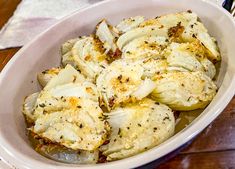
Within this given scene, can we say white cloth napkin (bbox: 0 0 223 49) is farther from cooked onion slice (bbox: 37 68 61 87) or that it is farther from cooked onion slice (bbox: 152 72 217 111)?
cooked onion slice (bbox: 152 72 217 111)

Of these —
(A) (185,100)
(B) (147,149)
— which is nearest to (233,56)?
(A) (185,100)

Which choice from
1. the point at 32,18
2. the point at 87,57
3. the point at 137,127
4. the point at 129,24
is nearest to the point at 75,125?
the point at 137,127

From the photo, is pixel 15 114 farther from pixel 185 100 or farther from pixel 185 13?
pixel 185 13

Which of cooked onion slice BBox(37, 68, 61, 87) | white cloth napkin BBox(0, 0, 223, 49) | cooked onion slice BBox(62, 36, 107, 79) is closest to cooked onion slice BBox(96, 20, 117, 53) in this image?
cooked onion slice BBox(62, 36, 107, 79)

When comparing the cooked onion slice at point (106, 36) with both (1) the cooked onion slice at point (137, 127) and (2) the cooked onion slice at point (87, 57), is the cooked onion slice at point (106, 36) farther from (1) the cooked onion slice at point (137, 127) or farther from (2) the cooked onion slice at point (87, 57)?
(1) the cooked onion slice at point (137, 127)

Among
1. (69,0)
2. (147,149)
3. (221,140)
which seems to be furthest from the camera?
(69,0)

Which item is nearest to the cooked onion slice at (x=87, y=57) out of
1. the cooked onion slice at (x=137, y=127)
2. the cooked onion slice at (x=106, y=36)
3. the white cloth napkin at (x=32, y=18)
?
the cooked onion slice at (x=106, y=36)
